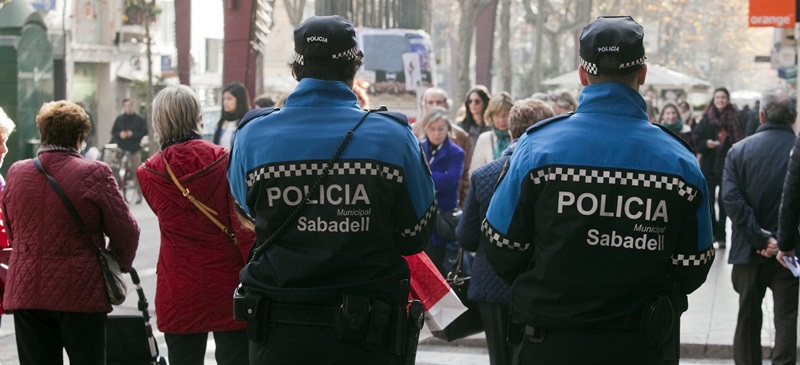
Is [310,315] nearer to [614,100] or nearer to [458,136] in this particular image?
[614,100]

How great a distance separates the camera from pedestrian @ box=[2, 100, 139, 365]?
240 inches

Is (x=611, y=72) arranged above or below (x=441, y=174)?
above

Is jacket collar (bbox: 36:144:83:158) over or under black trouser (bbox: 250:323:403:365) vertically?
over

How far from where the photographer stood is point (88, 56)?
37938mm

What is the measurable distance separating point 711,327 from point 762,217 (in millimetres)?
2573

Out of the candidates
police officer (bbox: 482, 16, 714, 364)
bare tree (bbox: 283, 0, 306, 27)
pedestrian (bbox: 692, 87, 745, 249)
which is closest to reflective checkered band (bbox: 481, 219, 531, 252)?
police officer (bbox: 482, 16, 714, 364)

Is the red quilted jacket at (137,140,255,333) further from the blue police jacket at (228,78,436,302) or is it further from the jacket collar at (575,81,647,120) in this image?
the jacket collar at (575,81,647,120)

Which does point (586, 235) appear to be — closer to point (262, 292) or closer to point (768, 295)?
point (262, 292)

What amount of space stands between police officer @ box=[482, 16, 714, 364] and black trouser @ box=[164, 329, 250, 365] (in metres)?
2.24

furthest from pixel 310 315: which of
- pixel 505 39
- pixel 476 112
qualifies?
pixel 505 39

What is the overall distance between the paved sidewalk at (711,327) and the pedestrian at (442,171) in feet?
2.14

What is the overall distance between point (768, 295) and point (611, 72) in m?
9.78

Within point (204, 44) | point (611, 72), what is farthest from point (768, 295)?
point (204, 44)

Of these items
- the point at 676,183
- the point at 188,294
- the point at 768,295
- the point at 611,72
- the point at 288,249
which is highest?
the point at 611,72
